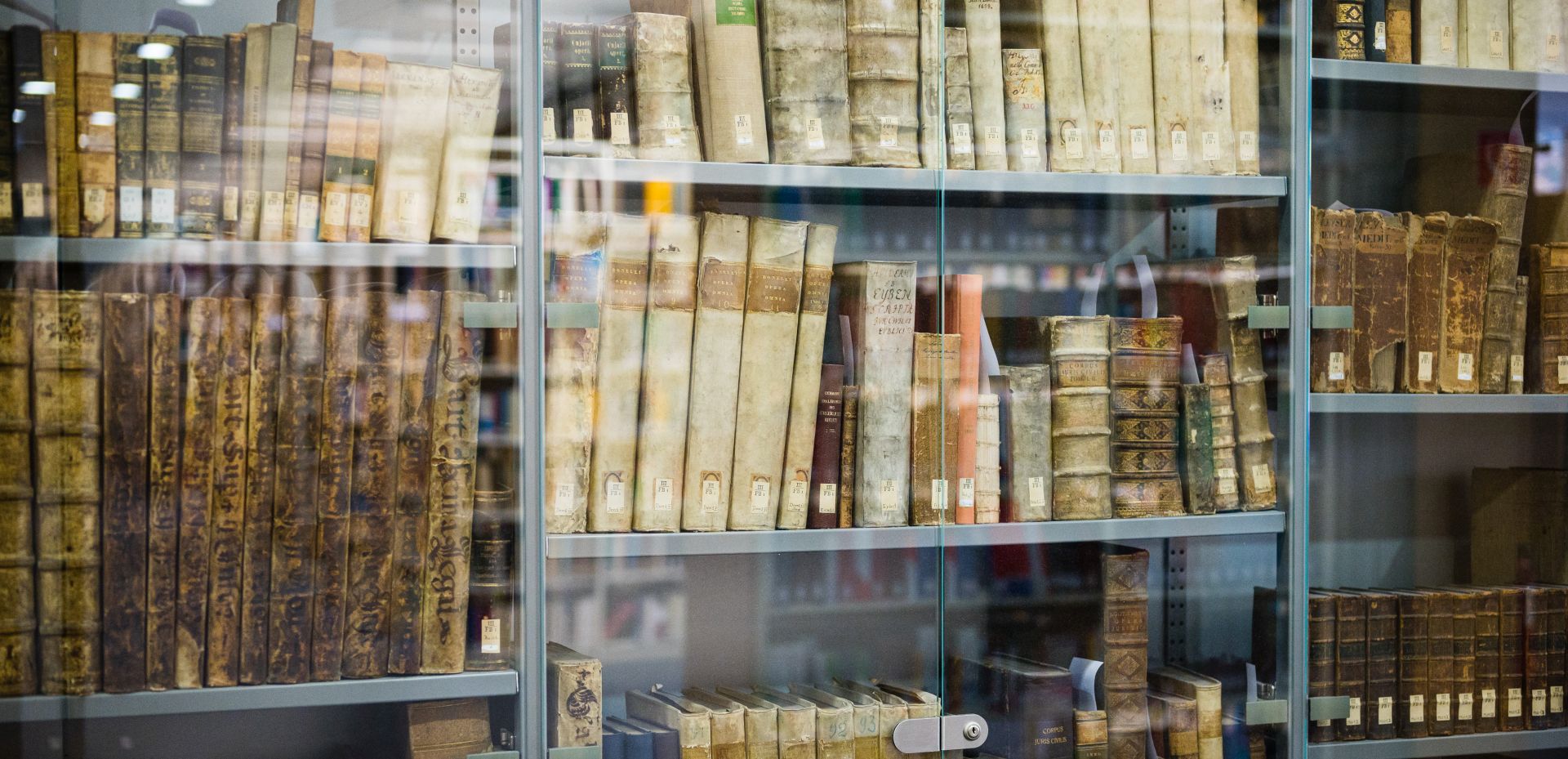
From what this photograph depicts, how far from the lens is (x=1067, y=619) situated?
207 cm

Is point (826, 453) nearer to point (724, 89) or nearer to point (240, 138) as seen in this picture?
point (724, 89)

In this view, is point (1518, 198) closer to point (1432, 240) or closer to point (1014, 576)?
point (1432, 240)

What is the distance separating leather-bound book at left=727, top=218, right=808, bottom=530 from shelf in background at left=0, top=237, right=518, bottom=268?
358mm

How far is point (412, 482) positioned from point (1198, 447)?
3.96 ft

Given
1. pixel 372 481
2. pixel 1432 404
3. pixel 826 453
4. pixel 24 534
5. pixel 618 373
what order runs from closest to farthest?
pixel 24 534
pixel 372 481
pixel 618 373
pixel 826 453
pixel 1432 404

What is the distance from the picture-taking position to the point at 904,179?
1946mm

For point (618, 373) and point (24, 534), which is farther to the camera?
point (618, 373)

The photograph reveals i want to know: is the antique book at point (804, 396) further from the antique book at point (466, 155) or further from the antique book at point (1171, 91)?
the antique book at point (1171, 91)

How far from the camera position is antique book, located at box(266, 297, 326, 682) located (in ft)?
5.49

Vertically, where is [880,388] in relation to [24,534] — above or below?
above

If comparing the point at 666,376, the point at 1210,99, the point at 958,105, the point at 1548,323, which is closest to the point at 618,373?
the point at 666,376

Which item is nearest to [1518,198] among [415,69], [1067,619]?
[1067,619]

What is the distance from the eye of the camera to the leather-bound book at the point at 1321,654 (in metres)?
2.12

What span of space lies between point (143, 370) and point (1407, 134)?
2.07 metres
